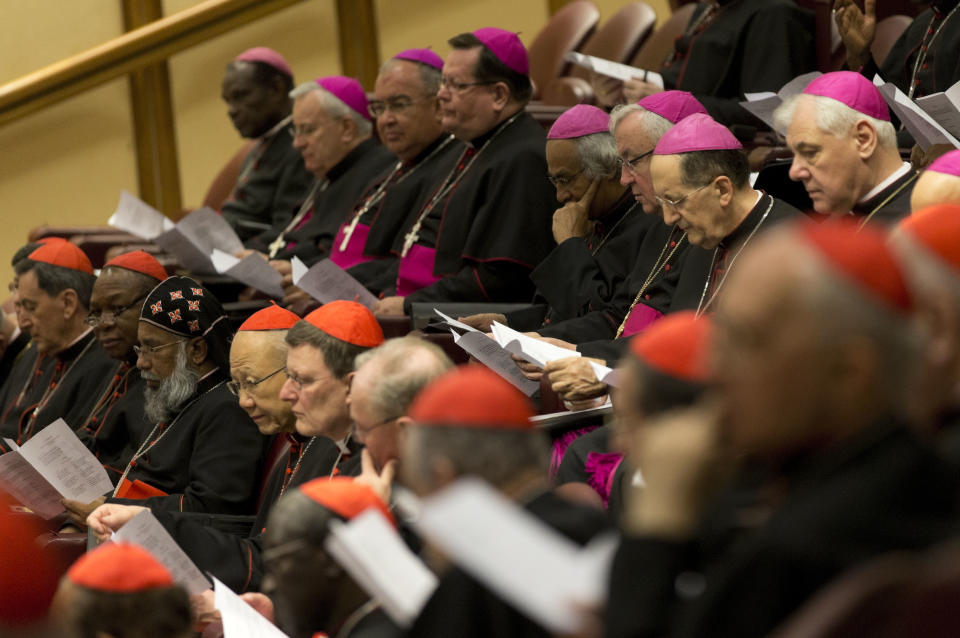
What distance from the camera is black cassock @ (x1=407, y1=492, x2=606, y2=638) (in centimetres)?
176

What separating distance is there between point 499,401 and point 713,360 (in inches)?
11.8

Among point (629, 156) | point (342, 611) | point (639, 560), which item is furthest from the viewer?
point (629, 156)

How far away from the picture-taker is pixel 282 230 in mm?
6703

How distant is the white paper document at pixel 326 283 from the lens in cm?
443

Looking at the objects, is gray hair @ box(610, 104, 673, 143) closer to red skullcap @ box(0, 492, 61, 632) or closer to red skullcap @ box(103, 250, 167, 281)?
red skullcap @ box(103, 250, 167, 281)

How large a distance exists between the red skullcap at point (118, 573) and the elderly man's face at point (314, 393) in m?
1.42

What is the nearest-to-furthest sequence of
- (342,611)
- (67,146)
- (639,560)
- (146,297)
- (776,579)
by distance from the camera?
1. (776,579)
2. (639,560)
3. (342,611)
4. (146,297)
5. (67,146)

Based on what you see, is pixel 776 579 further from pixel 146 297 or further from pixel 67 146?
pixel 67 146

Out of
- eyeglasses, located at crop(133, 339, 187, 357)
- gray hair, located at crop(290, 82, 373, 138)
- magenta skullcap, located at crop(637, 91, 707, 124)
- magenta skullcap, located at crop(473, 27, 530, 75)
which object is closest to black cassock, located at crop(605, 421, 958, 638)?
magenta skullcap, located at crop(637, 91, 707, 124)

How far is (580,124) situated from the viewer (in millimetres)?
4527

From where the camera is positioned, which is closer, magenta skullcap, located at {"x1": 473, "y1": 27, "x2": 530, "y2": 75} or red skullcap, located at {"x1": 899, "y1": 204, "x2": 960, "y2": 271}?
red skullcap, located at {"x1": 899, "y1": 204, "x2": 960, "y2": 271}

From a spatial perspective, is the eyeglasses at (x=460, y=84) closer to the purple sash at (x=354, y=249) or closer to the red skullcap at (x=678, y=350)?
the purple sash at (x=354, y=249)

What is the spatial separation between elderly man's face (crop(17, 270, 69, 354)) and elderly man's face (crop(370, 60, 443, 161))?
1424 mm

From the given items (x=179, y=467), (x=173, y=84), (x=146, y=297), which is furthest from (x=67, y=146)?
(x=179, y=467)
